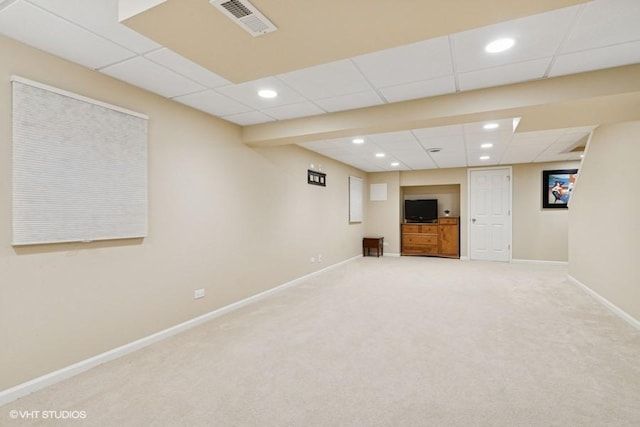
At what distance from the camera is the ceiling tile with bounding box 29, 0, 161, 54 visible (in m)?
1.74

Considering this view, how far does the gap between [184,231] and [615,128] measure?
5377mm

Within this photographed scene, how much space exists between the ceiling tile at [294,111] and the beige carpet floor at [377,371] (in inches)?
97.2

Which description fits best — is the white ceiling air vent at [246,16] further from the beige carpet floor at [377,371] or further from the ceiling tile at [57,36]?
the beige carpet floor at [377,371]

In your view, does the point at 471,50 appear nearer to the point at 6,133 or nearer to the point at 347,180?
the point at 6,133

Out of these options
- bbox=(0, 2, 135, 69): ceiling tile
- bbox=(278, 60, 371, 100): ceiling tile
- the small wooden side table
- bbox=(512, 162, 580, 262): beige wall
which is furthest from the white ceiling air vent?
bbox=(512, 162, 580, 262): beige wall

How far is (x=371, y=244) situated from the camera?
8.50m

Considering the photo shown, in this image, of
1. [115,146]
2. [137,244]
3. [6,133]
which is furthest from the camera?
[137,244]

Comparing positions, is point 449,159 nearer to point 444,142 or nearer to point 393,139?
point 444,142

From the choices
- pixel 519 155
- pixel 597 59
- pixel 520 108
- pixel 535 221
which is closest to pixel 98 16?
pixel 520 108

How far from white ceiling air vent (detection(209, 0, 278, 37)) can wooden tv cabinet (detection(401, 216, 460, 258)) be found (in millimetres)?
7703

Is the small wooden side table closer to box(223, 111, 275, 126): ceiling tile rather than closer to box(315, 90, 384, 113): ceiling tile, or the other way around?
box(223, 111, 275, 126): ceiling tile

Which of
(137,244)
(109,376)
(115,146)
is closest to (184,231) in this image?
(137,244)

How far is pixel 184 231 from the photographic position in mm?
3412

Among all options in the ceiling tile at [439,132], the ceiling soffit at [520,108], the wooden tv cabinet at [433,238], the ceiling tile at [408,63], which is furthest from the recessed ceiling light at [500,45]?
the wooden tv cabinet at [433,238]
